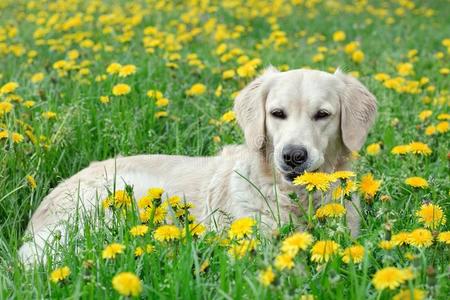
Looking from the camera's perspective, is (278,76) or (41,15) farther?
(41,15)

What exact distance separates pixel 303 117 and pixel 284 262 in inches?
60.2

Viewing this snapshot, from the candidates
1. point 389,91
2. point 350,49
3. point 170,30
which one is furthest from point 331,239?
point 170,30

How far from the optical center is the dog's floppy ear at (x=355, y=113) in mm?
3924

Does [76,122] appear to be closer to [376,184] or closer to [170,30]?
[376,184]

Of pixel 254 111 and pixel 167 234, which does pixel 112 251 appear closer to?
pixel 167 234

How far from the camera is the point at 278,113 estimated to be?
12.7 feet

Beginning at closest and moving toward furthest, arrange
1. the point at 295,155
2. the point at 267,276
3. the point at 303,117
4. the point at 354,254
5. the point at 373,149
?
1. the point at 267,276
2. the point at 354,254
3. the point at 295,155
4. the point at 303,117
5. the point at 373,149

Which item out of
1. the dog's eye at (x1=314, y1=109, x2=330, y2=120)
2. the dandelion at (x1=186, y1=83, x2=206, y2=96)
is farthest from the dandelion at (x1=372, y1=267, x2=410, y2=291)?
the dandelion at (x1=186, y1=83, x2=206, y2=96)

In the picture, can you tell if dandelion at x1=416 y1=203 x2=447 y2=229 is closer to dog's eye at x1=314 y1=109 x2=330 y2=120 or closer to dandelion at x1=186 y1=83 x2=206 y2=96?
dog's eye at x1=314 y1=109 x2=330 y2=120

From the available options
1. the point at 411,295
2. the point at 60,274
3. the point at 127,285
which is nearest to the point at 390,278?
the point at 411,295

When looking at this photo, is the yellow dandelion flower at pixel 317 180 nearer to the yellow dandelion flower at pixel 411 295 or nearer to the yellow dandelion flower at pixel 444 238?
the yellow dandelion flower at pixel 444 238

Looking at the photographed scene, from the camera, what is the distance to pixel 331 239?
2.92m

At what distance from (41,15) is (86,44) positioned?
9.10ft

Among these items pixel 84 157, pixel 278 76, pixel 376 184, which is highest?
pixel 278 76
